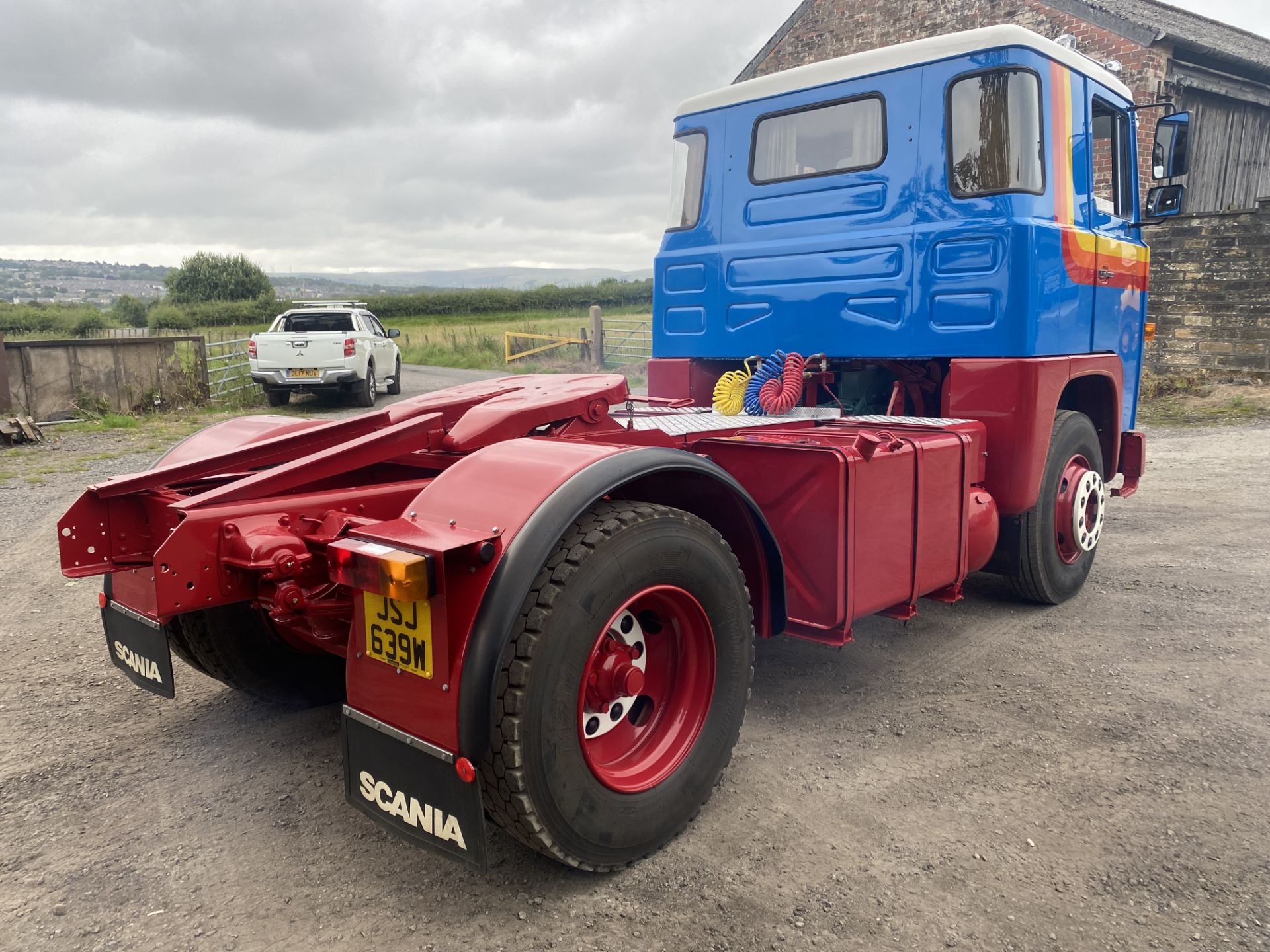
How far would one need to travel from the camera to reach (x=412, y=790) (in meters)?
2.18

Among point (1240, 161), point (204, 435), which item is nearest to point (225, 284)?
point (1240, 161)

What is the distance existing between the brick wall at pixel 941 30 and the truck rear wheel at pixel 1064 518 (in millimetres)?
10224

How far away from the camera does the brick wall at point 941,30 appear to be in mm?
14961

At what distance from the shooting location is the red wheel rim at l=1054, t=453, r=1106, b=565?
476 centimetres

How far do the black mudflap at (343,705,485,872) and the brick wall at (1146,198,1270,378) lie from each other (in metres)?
14.3

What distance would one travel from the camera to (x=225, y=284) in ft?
240

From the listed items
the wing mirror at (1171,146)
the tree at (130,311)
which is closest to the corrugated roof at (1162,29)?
A: the wing mirror at (1171,146)

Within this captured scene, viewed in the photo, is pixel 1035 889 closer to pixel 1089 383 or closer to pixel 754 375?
pixel 754 375

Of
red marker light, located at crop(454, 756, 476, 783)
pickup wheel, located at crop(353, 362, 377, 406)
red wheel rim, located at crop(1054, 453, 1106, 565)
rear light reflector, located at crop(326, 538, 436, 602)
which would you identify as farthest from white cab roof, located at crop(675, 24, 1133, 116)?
pickup wheel, located at crop(353, 362, 377, 406)

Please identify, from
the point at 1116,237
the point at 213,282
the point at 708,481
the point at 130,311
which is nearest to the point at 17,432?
the point at 708,481

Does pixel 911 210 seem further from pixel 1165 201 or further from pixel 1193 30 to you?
pixel 1193 30

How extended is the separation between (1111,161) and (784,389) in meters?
2.41

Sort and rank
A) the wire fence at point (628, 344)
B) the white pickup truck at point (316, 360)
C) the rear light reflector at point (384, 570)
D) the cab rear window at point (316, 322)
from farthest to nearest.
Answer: the wire fence at point (628, 344)
the cab rear window at point (316, 322)
the white pickup truck at point (316, 360)
the rear light reflector at point (384, 570)

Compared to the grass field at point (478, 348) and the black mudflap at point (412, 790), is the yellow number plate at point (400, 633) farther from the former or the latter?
the grass field at point (478, 348)
